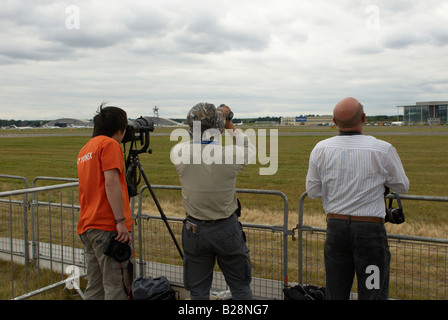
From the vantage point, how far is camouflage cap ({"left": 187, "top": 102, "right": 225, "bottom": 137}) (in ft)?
9.60

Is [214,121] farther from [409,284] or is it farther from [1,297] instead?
[1,297]

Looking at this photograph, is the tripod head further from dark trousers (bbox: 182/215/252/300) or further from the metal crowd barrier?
dark trousers (bbox: 182/215/252/300)

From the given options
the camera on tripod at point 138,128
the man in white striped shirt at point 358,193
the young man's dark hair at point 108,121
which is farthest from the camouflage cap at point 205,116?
the camera on tripod at point 138,128

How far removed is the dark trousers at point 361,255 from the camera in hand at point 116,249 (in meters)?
1.54

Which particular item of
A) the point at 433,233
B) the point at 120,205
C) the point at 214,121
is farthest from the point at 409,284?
the point at 433,233

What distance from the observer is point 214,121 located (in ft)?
9.68

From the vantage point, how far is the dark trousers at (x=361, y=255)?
9.22ft

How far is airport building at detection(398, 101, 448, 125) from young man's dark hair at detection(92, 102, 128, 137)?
128180 millimetres

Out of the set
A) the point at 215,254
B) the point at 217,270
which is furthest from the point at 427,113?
the point at 215,254

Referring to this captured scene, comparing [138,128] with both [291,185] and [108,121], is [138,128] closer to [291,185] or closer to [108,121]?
[108,121]

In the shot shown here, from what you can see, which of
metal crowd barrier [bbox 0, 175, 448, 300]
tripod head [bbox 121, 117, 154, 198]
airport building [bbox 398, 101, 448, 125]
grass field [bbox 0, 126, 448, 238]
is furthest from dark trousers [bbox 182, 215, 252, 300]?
airport building [bbox 398, 101, 448, 125]

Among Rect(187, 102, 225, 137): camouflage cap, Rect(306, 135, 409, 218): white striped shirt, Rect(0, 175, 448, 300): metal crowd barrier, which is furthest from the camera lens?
Rect(0, 175, 448, 300): metal crowd barrier

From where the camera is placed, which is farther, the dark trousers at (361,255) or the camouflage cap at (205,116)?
the camouflage cap at (205,116)

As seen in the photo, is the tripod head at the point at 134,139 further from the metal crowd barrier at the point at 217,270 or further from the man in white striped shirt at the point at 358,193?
the man in white striped shirt at the point at 358,193
